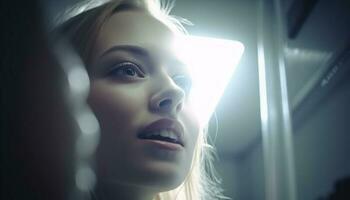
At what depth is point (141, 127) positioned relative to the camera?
24.2 inches

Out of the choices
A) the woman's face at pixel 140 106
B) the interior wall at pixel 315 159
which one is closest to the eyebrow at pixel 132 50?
the woman's face at pixel 140 106

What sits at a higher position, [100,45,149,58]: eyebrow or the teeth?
[100,45,149,58]: eyebrow

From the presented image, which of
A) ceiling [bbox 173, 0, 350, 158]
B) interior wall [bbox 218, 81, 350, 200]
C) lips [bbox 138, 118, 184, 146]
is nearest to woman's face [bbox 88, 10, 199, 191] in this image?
lips [bbox 138, 118, 184, 146]

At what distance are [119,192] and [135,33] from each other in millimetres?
234

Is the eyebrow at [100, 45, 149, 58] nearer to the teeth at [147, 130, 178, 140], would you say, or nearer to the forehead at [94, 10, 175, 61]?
the forehead at [94, 10, 175, 61]

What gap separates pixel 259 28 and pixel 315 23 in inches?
12.0

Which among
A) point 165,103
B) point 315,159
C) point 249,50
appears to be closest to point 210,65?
point 249,50

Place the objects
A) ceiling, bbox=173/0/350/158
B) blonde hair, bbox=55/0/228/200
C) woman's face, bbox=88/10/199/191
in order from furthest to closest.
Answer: ceiling, bbox=173/0/350/158, blonde hair, bbox=55/0/228/200, woman's face, bbox=88/10/199/191

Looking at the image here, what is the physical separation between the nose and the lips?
18 millimetres

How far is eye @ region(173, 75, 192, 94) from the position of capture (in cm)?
72

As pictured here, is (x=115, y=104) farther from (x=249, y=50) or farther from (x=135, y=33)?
(x=249, y=50)

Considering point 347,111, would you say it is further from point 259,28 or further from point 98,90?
point 98,90

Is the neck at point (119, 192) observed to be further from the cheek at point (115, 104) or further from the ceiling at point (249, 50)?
the ceiling at point (249, 50)

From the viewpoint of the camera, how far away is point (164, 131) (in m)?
0.62
